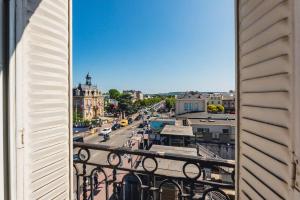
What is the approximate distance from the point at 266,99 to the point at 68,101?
5.28ft

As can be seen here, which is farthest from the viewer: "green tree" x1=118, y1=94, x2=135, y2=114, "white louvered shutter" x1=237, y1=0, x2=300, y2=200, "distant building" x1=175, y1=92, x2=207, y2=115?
"green tree" x1=118, y1=94, x2=135, y2=114

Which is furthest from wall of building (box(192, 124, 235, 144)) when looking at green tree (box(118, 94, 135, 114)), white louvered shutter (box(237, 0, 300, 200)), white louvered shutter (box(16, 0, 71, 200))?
green tree (box(118, 94, 135, 114))

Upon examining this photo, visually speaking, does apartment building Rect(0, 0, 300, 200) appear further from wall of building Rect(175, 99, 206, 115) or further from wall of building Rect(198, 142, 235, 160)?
wall of building Rect(175, 99, 206, 115)

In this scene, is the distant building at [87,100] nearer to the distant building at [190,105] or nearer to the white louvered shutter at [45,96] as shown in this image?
the distant building at [190,105]

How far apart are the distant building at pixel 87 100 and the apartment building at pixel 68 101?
38.5 m

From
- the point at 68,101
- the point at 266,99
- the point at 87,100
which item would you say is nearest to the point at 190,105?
the point at 87,100

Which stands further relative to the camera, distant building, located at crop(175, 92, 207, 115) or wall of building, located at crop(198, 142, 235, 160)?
distant building, located at crop(175, 92, 207, 115)

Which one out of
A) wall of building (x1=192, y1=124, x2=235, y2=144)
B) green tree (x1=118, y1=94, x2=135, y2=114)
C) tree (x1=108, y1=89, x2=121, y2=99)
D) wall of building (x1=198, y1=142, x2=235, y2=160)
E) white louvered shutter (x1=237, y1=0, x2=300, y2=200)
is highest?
tree (x1=108, y1=89, x2=121, y2=99)

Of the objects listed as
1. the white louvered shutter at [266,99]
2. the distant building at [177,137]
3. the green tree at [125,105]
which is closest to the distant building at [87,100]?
the green tree at [125,105]

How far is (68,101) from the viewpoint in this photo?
197 centimetres

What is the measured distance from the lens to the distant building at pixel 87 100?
42.4 m

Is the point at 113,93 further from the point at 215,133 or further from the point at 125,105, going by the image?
the point at 215,133

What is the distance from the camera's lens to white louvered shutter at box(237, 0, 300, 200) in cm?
88

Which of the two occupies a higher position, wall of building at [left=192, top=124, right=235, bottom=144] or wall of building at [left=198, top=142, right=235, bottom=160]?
wall of building at [left=192, top=124, right=235, bottom=144]
